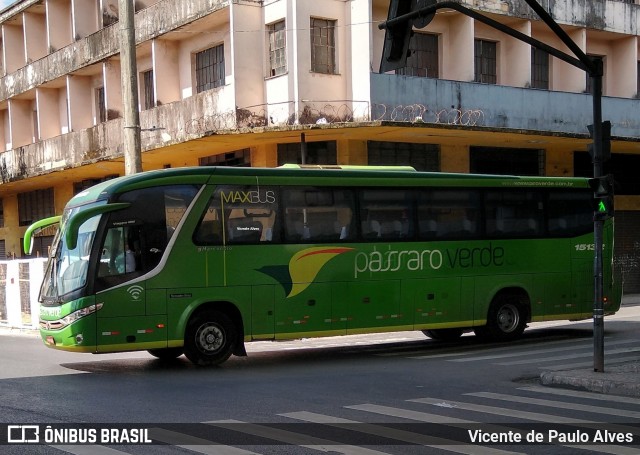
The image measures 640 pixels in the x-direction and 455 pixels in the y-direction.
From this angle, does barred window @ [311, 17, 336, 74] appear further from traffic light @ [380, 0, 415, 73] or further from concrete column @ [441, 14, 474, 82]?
traffic light @ [380, 0, 415, 73]

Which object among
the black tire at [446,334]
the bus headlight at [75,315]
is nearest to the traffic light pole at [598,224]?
the black tire at [446,334]

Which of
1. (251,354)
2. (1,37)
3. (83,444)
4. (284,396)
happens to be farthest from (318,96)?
(1,37)

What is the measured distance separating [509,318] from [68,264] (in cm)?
916

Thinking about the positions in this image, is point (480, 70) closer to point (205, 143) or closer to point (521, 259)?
point (205, 143)

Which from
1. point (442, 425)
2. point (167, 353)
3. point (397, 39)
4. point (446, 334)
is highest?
point (397, 39)

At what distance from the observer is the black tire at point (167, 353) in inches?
621

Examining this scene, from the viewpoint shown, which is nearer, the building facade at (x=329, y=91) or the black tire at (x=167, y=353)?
the black tire at (x=167, y=353)

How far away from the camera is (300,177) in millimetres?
15719

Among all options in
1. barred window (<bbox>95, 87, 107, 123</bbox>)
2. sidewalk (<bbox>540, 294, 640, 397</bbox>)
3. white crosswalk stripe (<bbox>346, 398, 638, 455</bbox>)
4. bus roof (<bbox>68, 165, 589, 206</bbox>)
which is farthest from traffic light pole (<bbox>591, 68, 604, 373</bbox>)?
barred window (<bbox>95, 87, 107, 123</bbox>)

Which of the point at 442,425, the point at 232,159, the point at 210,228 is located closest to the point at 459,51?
the point at 232,159

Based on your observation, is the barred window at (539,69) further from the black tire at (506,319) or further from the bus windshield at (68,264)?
the bus windshield at (68,264)

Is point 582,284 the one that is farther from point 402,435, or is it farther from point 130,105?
point 402,435

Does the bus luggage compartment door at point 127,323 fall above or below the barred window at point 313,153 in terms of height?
below

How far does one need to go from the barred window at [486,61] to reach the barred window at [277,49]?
6.50 metres
